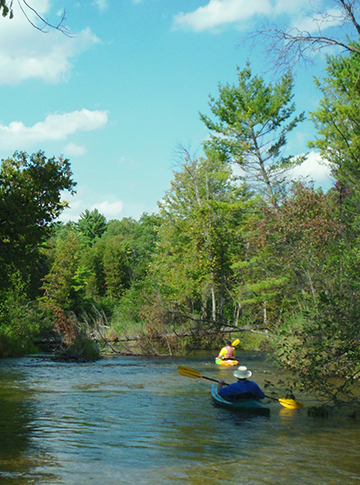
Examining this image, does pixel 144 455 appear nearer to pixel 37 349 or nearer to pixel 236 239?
pixel 37 349

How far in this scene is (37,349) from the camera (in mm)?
26906

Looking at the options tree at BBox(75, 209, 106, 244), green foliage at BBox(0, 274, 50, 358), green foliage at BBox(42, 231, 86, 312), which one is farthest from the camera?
tree at BBox(75, 209, 106, 244)

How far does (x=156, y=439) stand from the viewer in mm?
8805

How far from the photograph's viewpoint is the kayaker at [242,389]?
1151cm

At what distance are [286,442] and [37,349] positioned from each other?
20.5 metres

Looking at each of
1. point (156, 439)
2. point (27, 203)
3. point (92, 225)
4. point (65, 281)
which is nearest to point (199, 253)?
point (65, 281)

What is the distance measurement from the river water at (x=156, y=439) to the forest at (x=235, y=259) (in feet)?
5.06

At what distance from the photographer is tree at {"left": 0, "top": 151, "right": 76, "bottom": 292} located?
1202 centimetres

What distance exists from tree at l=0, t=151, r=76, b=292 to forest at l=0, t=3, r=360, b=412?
0.03 metres

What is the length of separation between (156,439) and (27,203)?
21.6 feet

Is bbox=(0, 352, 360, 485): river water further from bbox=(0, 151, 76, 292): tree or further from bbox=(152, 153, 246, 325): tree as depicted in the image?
bbox=(152, 153, 246, 325): tree

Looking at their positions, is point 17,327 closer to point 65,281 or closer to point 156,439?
point 65,281

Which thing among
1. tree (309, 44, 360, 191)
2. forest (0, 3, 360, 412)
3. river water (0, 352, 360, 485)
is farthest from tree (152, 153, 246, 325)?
river water (0, 352, 360, 485)

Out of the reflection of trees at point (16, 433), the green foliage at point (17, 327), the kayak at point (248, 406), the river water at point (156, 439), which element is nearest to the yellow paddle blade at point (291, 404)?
the river water at point (156, 439)
